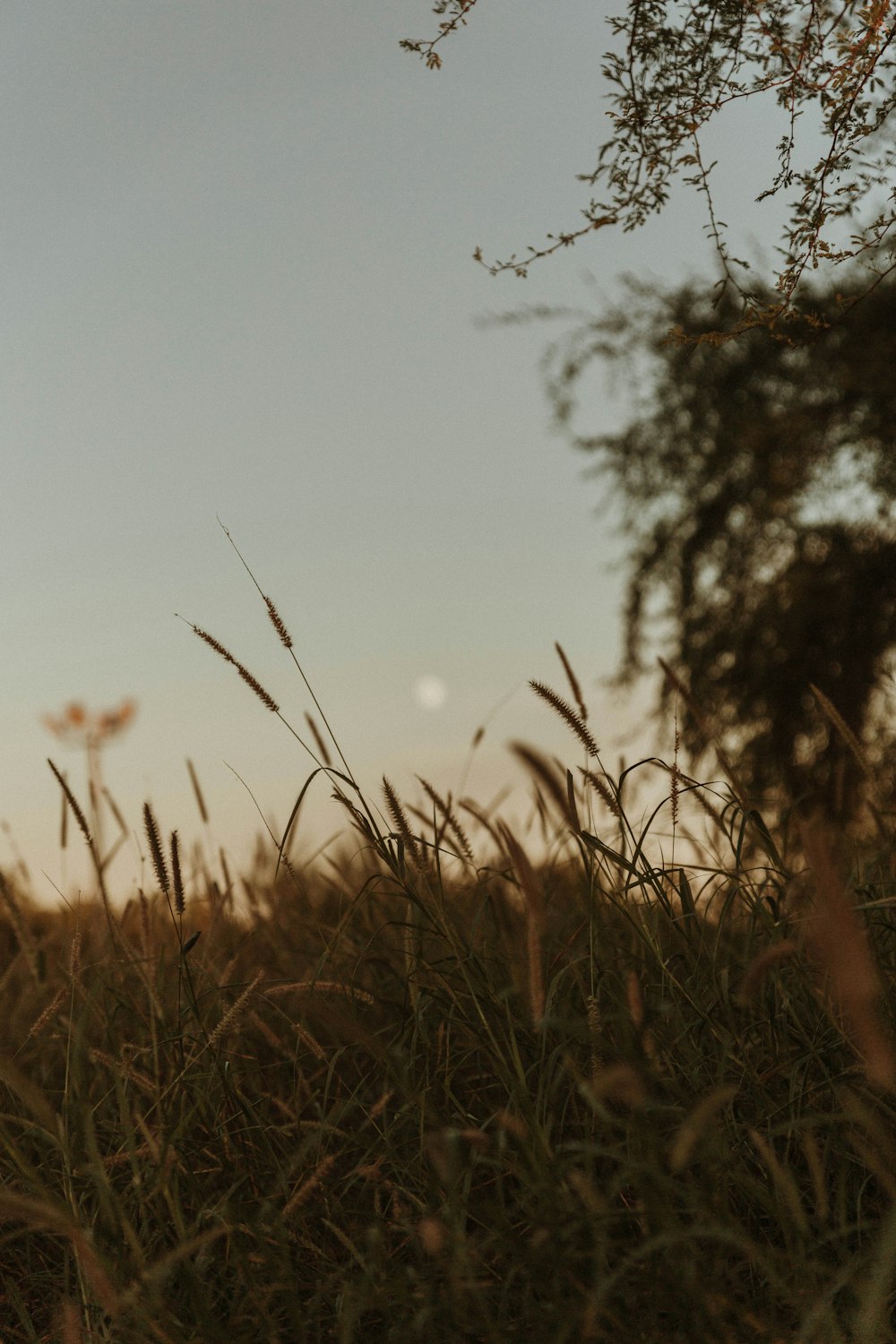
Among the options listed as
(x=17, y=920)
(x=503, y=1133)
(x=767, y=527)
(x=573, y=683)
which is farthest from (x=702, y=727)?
(x=767, y=527)

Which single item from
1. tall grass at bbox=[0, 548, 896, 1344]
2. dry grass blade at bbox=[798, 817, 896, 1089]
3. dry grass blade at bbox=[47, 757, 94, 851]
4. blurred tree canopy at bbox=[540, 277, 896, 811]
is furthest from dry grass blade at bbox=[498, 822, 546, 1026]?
blurred tree canopy at bbox=[540, 277, 896, 811]

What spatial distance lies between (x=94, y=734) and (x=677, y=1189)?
232cm

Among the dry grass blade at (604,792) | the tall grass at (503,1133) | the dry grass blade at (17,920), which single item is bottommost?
the tall grass at (503,1133)

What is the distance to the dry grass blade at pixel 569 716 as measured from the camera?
1.53 m

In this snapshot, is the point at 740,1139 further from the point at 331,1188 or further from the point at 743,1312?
the point at 331,1188

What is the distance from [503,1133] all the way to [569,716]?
58cm

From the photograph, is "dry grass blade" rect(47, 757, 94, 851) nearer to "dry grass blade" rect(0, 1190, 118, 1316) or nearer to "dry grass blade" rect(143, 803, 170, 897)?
"dry grass blade" rect(143, 803, 170, 897)

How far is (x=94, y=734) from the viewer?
312 cm

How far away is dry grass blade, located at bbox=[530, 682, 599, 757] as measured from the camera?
5.03 feet

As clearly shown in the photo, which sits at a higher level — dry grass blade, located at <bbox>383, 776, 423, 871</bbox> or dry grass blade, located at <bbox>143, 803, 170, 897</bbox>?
dry grass blade, located at <bbox>143, 803, 170, 897</bbox>

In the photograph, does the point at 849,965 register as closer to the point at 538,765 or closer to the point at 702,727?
the point at 538,765

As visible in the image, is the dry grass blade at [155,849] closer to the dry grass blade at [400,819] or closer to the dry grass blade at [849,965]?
the dry grass blade at [400,819]

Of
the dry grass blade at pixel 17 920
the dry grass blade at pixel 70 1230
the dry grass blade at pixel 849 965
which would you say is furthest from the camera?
the dry grass blade at pixel 17 920

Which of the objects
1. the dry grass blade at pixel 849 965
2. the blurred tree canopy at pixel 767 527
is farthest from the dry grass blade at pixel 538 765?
the blurred tree canopy at pixel 767 527
